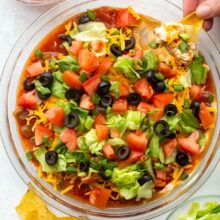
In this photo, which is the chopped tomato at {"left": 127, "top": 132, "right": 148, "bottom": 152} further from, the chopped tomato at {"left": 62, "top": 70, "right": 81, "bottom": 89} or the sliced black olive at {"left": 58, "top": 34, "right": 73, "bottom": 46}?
the sliced black olive at {"left": 58, "top": 34, "right": 73, "bottom": 46}

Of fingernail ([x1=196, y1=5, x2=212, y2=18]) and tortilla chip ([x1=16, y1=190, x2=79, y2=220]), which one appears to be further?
tortilla chip ([x1=16, y1=190, x2=79, y2=220])

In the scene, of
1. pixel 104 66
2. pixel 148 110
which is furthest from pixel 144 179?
pixel 104 66

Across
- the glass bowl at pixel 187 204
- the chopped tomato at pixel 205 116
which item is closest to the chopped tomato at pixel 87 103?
the chopped tomato at pixel 205 116

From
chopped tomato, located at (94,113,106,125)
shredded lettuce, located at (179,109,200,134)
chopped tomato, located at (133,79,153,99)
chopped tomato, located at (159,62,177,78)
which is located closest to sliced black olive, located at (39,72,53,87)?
chopped tomato, located at (94,113,106,125)

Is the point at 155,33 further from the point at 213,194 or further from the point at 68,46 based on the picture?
the point at 213,194

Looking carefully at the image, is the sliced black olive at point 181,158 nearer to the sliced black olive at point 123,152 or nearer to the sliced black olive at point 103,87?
the sliced black olive at point 123,152

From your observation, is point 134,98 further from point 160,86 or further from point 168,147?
point 168,147

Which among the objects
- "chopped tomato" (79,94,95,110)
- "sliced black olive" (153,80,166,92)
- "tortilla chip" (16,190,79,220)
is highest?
"sliced black olive" (153,80,166,92)
